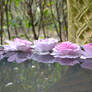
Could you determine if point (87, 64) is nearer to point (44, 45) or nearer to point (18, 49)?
point (44, 45)

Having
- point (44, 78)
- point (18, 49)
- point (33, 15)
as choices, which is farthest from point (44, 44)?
point (33, 15)

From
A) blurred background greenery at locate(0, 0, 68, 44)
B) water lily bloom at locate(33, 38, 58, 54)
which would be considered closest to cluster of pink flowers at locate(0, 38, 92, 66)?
water lily bloom at locate(33, 38, 58, 54)

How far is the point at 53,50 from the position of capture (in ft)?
2.06

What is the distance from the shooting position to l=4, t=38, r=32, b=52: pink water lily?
2.10 ft

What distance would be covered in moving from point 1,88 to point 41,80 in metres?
0.08

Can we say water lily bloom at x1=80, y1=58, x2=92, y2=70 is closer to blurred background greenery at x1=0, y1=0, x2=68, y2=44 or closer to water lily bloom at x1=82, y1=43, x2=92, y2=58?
water lily bloom at x1=82, y1=43, x2=92, y2=58

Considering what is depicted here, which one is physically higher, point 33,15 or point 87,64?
point 33,15

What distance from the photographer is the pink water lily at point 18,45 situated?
2.10 ft

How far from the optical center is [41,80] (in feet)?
1.18

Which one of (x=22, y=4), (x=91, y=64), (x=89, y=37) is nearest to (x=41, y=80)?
(x=91, y=64)

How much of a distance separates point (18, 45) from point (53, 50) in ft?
0.40

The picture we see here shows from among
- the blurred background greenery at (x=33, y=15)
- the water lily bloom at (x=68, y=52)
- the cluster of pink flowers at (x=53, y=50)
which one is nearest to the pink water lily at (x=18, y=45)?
the cluster of pink flowers at (x=53, y=50)

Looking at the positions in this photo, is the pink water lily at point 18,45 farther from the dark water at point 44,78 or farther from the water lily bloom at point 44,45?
the dark water at point 44,78

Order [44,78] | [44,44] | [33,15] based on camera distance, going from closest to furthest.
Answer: [44,78]
[44,44]
[33,15]
